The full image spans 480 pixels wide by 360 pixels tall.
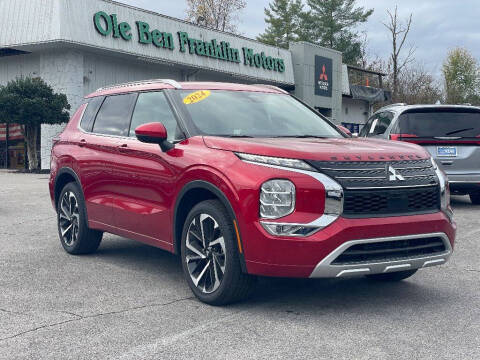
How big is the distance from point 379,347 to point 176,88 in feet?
9.77

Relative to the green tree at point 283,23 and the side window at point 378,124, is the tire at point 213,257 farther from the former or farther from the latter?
the green tree at point 283,23

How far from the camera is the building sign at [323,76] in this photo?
124 ft

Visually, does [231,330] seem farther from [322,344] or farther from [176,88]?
[176,88]

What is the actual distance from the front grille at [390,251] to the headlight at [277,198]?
1.62 ft

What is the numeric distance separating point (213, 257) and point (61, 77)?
20.4m

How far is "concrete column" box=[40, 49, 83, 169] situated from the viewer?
2345cm

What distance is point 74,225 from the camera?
7.02 meters

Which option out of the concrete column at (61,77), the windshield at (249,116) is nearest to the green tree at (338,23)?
the concrete column at (61,77)

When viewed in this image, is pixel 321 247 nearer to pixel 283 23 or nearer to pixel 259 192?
pixel 259 192

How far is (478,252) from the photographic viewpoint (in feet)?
23.4

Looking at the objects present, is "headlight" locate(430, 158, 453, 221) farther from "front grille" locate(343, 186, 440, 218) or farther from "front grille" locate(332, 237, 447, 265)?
"front grille" locate(332, 237, 447, 265)

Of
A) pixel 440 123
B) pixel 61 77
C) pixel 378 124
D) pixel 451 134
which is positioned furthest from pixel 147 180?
pixel 61 77

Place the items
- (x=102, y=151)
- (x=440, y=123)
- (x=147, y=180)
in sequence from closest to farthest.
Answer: (x=147, y=180)
(x=102, y=151)
(x=440, y=123)

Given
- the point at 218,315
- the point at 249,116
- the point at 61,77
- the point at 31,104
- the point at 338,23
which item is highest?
the point at 338,23
